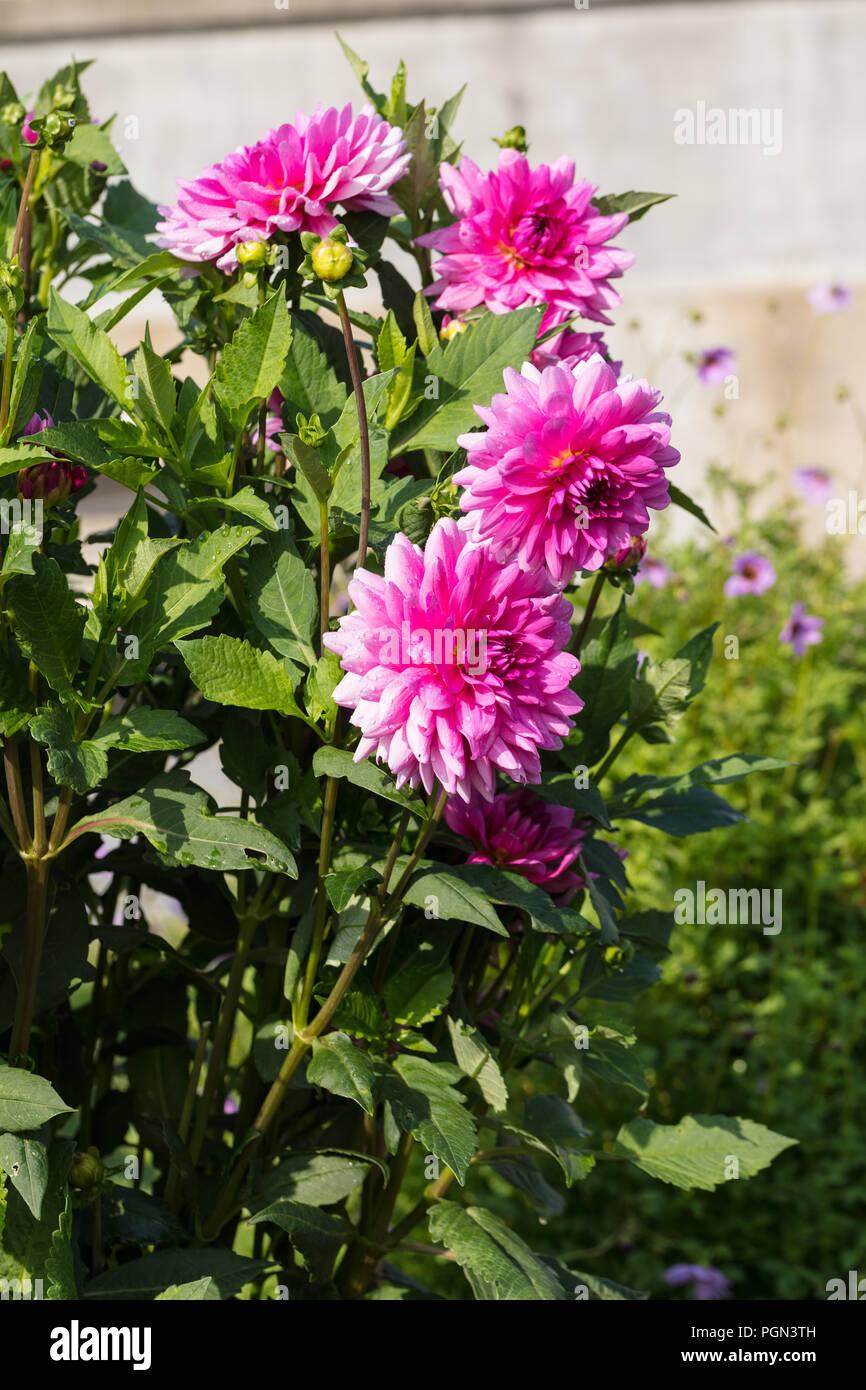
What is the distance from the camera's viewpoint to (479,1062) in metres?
0.87

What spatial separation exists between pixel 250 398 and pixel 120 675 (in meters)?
0.19

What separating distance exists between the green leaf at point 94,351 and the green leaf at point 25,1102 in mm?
423

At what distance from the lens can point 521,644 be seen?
0.72 m

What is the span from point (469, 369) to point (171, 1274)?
0.64 m

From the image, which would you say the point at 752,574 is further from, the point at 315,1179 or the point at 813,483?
the point at 315,1179

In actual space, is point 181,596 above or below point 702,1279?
above

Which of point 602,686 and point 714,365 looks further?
point 714,365

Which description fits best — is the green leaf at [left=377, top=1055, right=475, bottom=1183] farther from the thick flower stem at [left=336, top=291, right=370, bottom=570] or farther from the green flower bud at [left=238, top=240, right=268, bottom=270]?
the green flower bud at [left=238, top=240, right=268, bottom=270]

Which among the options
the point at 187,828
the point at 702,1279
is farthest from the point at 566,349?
the point at 702,1279

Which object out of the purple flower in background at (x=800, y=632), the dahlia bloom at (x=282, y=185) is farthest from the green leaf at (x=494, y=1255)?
the purple flower in background at (x=800, y=632)

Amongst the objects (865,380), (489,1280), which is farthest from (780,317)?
(489,1280)
